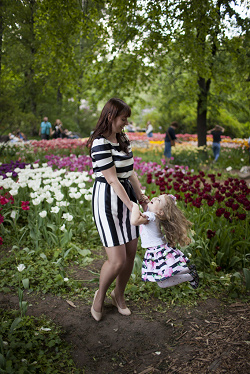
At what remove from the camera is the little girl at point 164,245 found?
2.38m

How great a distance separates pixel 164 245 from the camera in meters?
2.46

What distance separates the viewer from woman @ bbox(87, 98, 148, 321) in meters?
2.26

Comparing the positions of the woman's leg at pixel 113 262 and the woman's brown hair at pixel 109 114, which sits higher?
the woman's brown hair at pixel 109 114

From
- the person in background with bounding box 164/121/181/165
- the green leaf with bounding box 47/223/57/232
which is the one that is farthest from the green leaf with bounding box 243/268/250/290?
the person in background with bounding box 164/121/181/165

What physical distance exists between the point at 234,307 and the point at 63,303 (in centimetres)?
147

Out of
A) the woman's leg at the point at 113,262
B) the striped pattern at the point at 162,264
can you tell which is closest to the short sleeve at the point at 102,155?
the woman's leg at the point at 113,262

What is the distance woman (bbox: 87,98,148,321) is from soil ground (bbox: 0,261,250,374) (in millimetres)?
390

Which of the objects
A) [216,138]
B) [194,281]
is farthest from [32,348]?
[216,138]

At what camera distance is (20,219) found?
4.56m

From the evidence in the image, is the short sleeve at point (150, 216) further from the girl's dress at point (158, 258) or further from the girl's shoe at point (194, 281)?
the girl's shoe at point (194, 281)

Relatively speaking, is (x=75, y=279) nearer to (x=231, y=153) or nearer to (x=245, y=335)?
(x=245, y=335)

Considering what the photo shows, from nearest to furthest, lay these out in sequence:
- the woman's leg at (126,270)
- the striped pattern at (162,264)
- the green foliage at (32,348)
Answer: the green foliage at (32,348)
the striped pattern at (162,264)
the woman's leg at (126,270)

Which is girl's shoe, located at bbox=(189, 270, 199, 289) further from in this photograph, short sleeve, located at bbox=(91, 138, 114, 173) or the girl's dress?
short sleeve, located at bbox=(91, 138, 114, 173)

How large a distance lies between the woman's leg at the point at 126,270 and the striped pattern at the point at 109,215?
0.41 ft
